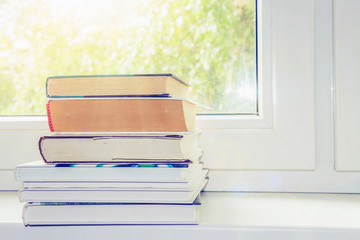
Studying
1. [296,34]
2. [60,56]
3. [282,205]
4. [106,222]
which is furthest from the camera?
[60,56]

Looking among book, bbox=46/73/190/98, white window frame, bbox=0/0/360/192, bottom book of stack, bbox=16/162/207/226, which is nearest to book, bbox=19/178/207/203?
bottom book of stack, bbox=16/162/207/226

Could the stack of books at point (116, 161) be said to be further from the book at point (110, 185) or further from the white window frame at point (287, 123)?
the white window frame at point (287, 123)

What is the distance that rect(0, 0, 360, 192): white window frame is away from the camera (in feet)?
2.40

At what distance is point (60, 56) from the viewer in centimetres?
86

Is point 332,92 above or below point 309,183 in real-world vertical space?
above

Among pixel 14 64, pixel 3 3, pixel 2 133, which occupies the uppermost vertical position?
pixel 3 3

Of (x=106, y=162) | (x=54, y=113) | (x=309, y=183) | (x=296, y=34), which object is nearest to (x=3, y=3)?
(x=54, y=113)

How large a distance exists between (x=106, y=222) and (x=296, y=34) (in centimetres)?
52

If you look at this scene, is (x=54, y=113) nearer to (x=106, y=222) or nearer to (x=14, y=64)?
(x=106, y=222)

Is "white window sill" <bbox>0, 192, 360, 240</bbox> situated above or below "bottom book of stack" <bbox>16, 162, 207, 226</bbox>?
below

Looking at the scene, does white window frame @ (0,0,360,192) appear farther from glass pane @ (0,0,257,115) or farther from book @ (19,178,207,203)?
book @ (19,178,207,203)

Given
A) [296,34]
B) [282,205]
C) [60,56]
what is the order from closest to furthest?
[282,205]
[296,34]
[60,56]

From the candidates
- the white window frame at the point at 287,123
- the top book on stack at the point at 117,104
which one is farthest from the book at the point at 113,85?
the white window frame at the point at 287,123

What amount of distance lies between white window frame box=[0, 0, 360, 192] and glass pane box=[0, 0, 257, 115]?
67 mm
